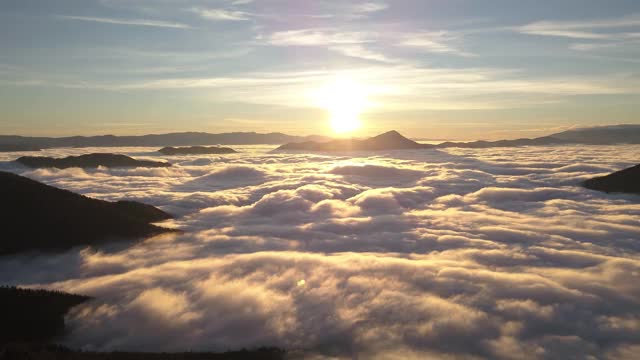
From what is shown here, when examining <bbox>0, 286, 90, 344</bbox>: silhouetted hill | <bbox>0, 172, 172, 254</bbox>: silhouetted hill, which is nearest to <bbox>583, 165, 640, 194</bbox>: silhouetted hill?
<bbox>0, 172, 172, 254</bbox>: silhouetted hill

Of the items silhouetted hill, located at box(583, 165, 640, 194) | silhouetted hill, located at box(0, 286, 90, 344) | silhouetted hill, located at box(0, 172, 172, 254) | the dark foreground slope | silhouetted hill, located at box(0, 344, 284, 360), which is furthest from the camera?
silhouetted hill, located at box(583, 165, 640, 194)

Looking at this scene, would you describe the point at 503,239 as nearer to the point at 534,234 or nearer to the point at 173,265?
the point at 534,234

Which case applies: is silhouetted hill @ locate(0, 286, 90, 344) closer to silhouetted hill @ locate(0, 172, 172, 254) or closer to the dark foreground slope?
the dark foreground slope

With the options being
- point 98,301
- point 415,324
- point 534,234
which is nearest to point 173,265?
point 98,301

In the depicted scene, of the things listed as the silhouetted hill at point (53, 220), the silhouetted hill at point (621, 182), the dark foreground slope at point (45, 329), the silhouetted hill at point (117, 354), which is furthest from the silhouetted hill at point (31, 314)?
the silhouetted hill at point (621, 182)

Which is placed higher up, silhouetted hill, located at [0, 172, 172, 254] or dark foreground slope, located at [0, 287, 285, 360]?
silhouetted hill, located at [0, 172, 172, 254]

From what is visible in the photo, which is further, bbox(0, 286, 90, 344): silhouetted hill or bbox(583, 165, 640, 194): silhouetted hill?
bbox(583, 165, 640, 194): silhouetted hill

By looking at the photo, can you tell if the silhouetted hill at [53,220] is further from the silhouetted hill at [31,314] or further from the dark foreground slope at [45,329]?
the dark foreground slope at [45,329]

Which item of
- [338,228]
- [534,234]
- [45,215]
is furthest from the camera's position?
[338,228]
